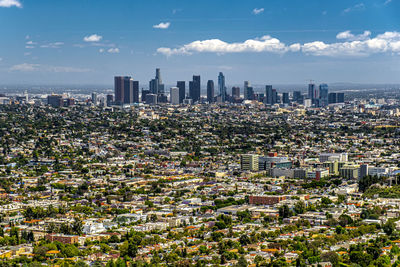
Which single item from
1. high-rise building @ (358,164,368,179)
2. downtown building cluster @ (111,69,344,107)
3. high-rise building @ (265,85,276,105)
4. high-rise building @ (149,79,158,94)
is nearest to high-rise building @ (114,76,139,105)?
downtown building cluster @ (111,69,344,107)

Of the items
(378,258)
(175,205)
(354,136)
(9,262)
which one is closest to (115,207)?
(175,205)

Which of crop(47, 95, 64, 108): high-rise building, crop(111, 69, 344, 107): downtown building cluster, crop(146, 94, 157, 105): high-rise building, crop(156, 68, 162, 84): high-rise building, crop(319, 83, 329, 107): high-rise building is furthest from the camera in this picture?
crop(156, 68, 162, 84): high-rise building

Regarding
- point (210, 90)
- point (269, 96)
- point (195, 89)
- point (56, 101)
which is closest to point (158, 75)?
point (195, 89)

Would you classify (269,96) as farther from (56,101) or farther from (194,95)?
(56,101)

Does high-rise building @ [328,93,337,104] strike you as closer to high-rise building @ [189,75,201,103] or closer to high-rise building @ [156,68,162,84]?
high-rise building @ [189,75,201,103]

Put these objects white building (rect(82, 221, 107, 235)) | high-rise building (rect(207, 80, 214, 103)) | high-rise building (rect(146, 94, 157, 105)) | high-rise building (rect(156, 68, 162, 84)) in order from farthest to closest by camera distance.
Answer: high-rise building (rect(156, 68, 162, 84)), high-rise building (rect(207, 80, 214, 103)), high-rise building (rect(146, 94, 157, 105)), white building (rect(82, 221, 107, 235))

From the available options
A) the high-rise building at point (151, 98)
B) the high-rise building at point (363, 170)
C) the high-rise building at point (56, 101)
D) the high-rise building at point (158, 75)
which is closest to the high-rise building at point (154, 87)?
the high-rise building at point (158, 75)

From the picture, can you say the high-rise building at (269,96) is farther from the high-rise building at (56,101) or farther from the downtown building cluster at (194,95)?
the high-rise building at (56,101)

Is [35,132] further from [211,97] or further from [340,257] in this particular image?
[211,97]

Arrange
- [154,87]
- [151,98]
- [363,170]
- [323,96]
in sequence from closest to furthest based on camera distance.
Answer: [363,170]
[151,98]
[323,96]
[154,87]

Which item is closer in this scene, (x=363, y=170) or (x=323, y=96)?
(x=363, y=170)

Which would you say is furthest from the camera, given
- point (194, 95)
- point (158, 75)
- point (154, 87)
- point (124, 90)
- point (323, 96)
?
point (158, 75)
